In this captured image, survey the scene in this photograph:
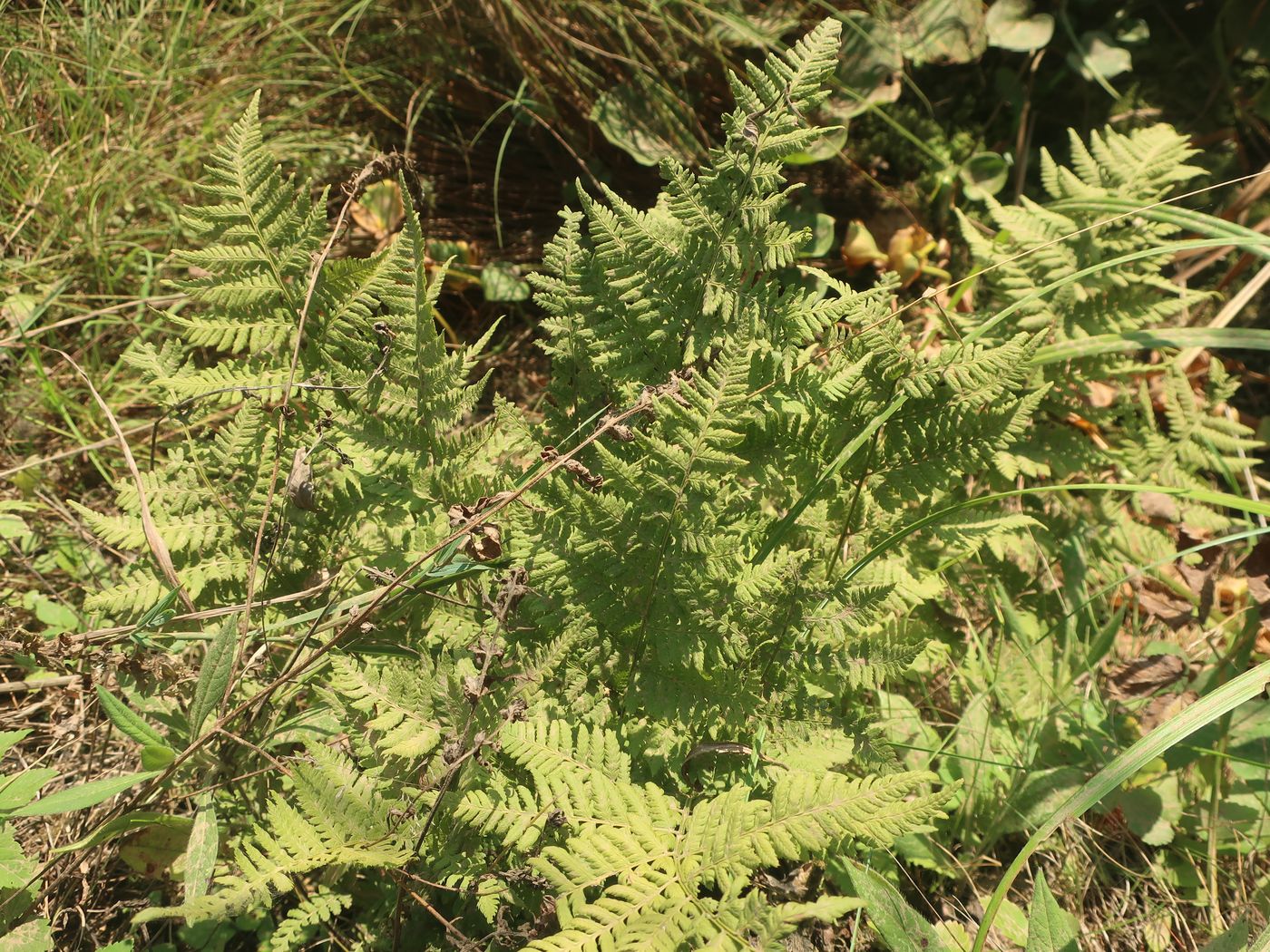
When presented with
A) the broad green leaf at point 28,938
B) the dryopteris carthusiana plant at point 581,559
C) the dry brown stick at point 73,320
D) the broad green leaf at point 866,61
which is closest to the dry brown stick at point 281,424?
the dryopteris carthusiana plant at point 581,559

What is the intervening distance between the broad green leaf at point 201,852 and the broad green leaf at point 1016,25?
3.37 meters

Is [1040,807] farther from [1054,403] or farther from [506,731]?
[506,731]

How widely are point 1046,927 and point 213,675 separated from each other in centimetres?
151

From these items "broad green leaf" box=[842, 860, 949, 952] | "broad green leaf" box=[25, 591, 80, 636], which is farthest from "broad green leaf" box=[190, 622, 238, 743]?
"broad green leaf" box=[842, 860, 949, 952]

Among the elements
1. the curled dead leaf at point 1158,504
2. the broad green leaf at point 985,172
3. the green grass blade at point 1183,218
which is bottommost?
the curled dead leaf at point 1158,504

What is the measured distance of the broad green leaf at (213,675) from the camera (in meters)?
1.59

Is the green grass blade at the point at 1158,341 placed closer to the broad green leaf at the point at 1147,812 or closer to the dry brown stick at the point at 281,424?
the broad green leaf at the point at 1147,812

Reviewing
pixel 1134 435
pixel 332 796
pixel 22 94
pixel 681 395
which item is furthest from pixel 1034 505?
pixel 22 94

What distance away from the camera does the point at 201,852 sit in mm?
1547

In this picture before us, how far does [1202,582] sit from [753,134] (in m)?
1.62

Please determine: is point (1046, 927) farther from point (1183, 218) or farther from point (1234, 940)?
point (1183, 218)

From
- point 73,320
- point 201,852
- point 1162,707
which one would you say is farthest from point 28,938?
point 1162,707

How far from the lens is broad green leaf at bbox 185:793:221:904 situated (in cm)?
149

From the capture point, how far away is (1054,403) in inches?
97.7
